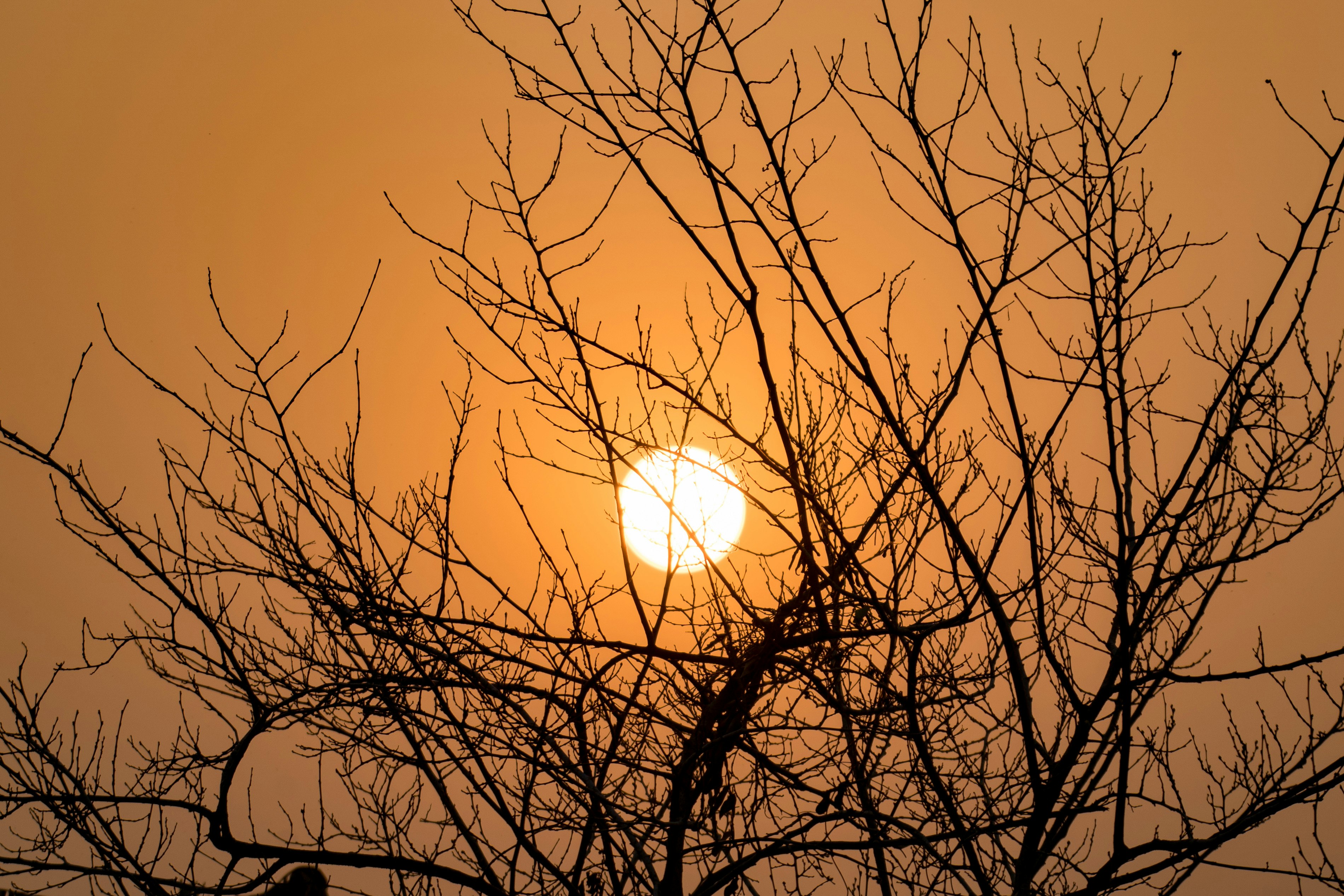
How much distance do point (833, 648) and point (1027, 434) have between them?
81cm

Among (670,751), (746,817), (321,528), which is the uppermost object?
(321,528)

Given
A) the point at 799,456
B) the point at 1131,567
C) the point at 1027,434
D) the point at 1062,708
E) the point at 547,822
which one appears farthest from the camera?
Result: the point at 1062,708

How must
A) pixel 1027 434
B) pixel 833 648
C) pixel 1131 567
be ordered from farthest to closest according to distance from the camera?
pixel 1027 434, pixel 833 648, pixel 1131 567

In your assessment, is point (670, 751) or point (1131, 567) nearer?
point (1131, 567)

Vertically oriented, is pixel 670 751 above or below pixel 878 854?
above

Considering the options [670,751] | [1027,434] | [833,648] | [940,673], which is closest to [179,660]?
[670,751]

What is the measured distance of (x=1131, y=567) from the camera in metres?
2.04

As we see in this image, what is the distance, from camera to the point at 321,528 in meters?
2.35

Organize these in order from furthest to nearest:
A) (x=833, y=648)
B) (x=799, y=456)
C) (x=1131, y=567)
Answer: (x=799, y=456) < (x=833, y=648) < (x=1131, y=567)

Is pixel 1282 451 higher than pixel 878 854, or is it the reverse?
pixel 1282 451

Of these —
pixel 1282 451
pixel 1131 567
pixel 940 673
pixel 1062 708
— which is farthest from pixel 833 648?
pixel 1062 708

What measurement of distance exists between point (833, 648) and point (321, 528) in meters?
1.40

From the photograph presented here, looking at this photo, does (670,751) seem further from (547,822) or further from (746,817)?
(547,822)

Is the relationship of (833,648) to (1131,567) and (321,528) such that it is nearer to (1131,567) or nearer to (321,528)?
(1131,567)
